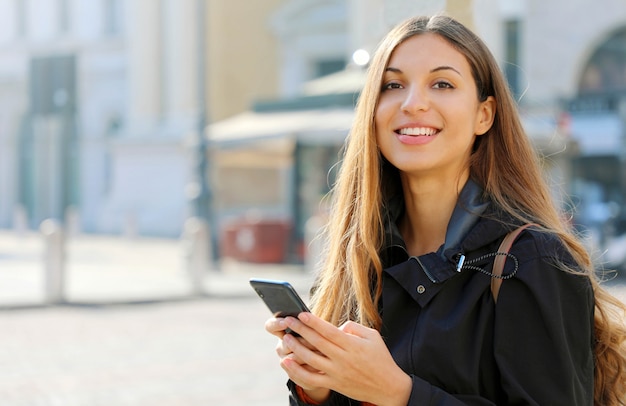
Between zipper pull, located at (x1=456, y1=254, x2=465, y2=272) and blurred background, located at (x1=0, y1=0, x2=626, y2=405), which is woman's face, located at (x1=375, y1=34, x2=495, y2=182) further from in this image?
blurred background, located at (x1=0, y1=0, x2=626, y2=405)

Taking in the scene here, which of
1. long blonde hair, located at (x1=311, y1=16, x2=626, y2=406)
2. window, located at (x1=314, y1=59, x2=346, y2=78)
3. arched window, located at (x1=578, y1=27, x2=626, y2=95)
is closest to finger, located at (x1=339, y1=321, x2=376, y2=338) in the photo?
long blonde hair, located at (x1=311, y1=16, x2=626, y2=406)

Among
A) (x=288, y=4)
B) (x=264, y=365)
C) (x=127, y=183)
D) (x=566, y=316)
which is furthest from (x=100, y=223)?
(x=566, y=316)

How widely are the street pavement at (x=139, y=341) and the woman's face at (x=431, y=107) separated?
3.40 feet

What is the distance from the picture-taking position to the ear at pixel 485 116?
2.28 m

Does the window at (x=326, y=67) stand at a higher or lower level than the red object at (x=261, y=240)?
higher

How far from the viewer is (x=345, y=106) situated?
1758 centimetres

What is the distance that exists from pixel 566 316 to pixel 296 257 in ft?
57.0

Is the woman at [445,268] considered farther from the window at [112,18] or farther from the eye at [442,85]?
the window at [112,18]

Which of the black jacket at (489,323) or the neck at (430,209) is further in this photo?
the neck at (430,209)

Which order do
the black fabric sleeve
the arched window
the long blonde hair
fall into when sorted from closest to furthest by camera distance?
the black fabric sleeve < the long blonde hair < the arched window

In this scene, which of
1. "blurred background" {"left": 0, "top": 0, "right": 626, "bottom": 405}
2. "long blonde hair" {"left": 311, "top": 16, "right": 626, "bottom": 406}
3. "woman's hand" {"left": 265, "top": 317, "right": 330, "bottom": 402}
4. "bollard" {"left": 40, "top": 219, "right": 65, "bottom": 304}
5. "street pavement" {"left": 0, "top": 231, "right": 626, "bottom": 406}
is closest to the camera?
"woman's hand" {"left": 265, "top": 317, "right": 330, "bottom": 402}

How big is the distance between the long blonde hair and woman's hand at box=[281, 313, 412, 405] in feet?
0.82

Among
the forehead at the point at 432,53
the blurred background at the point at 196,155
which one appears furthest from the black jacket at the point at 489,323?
the blurred background at the point at 196,155

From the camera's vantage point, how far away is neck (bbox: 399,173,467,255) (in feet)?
7.50
